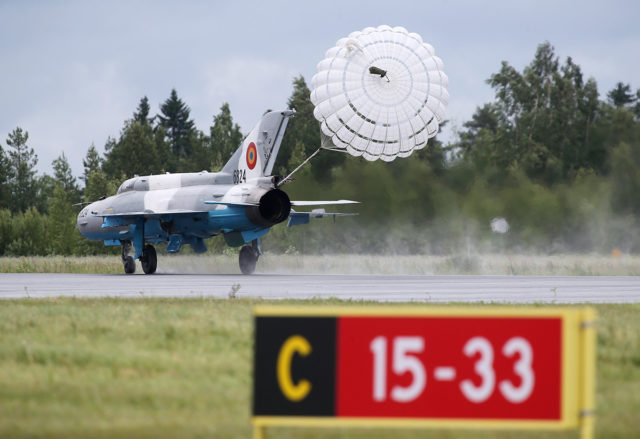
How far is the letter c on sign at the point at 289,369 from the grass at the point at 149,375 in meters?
1.07

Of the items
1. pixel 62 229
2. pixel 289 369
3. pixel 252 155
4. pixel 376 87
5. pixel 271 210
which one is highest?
pixel 376 87

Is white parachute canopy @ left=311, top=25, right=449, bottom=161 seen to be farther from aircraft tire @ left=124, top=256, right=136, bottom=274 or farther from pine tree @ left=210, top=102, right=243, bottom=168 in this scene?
pine tree @ left=210, top=102, right=243, bottom=168

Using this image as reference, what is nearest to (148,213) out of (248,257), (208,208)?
(208,208)

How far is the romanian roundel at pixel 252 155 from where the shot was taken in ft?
101

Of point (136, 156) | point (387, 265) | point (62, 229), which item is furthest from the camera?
point (136, 156)

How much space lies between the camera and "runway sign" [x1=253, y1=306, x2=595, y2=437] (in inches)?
204

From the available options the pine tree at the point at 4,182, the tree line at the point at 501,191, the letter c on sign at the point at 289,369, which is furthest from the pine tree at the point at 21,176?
the letter c on sign at the point at 289,369

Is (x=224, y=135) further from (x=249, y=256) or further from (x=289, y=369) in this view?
(x=289, y=369)

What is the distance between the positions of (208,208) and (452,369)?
85.6 ft

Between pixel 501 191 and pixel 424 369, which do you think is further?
pixel 501 191

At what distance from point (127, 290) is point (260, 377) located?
16.2 meters

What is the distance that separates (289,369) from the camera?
5.20 meters

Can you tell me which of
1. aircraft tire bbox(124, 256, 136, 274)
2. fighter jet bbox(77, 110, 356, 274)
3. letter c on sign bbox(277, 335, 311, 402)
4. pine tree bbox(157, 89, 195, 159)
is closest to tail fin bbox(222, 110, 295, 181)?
fighter jet bbox(77, 110, 356, 274)

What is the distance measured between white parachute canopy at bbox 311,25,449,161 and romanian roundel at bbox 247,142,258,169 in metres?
3.74
